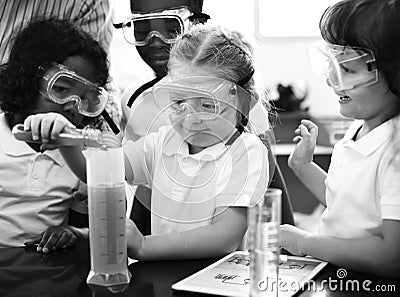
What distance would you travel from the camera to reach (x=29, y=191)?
5.81ft

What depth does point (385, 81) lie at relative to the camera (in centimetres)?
130

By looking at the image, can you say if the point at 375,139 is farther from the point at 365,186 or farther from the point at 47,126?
the point at 47,126

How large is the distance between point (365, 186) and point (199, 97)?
1.24 feet

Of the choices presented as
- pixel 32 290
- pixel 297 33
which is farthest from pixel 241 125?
pixel 297 33

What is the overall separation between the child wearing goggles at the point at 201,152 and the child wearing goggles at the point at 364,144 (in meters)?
0.14

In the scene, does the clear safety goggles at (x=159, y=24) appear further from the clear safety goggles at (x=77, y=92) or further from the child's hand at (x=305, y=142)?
the child's hand at (x=305, y=142)

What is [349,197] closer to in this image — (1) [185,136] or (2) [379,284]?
(2) [379,284]

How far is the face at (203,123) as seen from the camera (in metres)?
1.32

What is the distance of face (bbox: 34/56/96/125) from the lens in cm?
167

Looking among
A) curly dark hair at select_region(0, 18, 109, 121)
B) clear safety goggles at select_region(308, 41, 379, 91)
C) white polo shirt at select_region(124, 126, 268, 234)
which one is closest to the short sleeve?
white polo shirt at select_region(124, 126, 268, 234)

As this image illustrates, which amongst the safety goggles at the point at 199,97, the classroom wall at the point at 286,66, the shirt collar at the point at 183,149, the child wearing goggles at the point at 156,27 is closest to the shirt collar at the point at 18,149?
the child wearing goggles at the point at 156,27

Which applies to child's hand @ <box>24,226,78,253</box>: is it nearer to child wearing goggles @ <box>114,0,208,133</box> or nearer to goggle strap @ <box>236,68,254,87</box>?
child wearing goggles @ <box>114,0,208,133</box>

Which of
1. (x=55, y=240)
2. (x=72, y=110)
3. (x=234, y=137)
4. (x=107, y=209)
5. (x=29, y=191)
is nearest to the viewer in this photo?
(x=107, y=209)

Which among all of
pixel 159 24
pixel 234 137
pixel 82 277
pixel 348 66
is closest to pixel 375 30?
pixel 348 66
